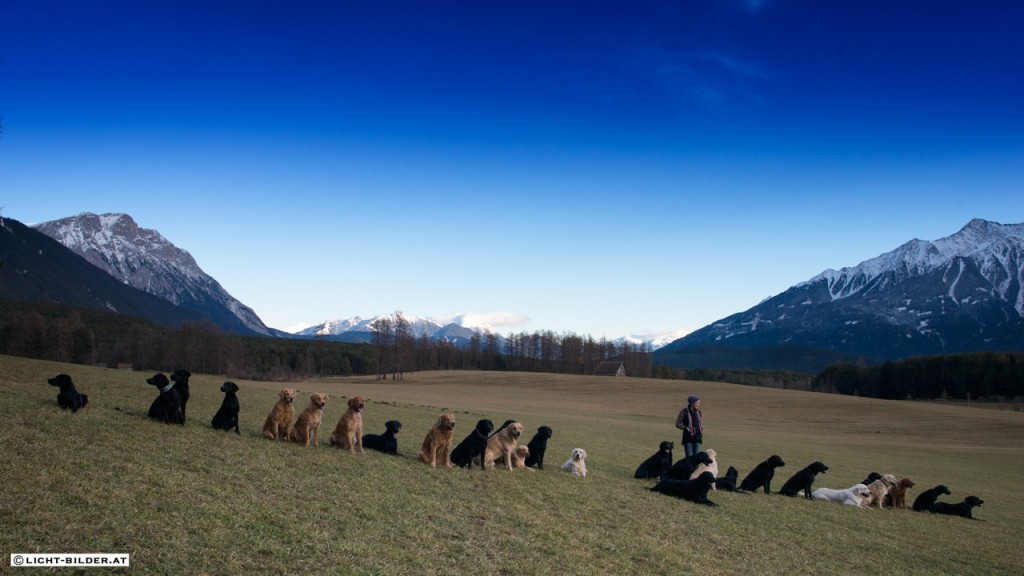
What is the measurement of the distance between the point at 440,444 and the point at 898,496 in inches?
503

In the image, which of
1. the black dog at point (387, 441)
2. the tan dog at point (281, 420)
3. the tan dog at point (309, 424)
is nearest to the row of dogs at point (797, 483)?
the black dog at point (387, 441)

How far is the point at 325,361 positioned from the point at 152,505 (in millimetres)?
132515

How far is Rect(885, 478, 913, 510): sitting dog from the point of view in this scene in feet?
53.6

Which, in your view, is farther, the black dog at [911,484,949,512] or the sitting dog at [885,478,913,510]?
the black dog at [911,484,949,512]

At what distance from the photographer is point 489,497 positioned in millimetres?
10391

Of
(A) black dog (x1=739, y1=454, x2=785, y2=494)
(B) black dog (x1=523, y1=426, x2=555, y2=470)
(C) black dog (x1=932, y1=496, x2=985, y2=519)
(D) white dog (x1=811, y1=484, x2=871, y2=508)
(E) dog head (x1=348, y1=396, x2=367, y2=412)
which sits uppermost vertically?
(E) dog head (x1=348, y1=396, x2=367, y2=412)

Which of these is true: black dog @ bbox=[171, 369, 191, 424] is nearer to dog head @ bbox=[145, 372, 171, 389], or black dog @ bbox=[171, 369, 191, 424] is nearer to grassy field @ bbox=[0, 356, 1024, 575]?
dog head @ bbox=[145, 372, 171, 389]

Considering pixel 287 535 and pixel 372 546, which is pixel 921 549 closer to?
pixel 372 546

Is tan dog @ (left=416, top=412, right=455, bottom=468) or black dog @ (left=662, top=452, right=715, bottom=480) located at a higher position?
tan dog @ (left=416, top=412, right=455, bottom=468)

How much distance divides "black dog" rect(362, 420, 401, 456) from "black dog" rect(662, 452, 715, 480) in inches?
263

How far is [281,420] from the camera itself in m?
12.5

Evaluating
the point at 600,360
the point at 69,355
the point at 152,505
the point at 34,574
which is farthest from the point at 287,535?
the point at 600,360

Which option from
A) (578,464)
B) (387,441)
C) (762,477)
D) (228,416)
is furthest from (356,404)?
(762,477)

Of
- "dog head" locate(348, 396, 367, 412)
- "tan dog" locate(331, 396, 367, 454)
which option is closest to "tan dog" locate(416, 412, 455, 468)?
"tan dog" locate(331, 396, 367, 454)
